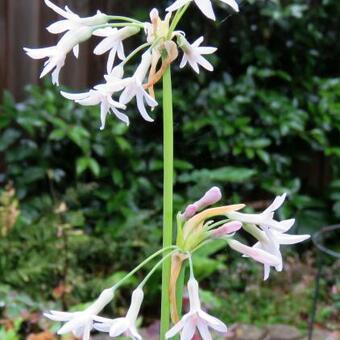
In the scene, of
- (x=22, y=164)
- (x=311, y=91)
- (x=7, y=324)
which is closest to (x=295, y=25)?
(x=311, y=91)

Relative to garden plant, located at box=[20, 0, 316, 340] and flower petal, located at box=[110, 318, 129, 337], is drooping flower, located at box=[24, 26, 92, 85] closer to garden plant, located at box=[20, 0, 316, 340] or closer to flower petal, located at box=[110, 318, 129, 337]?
garden plant, located at box=[20, 0, 316, 340]

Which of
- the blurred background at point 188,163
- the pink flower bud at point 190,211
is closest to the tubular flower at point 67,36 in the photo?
the pink flower bud at point 190,211

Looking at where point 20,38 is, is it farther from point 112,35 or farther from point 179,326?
point 179,326

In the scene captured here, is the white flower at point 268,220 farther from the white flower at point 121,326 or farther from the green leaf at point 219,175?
the green leaf at point 219,175

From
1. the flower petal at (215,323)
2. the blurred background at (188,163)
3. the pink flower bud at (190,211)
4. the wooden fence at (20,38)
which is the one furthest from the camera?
the wooden fence at (20,38)

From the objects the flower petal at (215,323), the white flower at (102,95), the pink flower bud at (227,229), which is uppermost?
the white flower at (102,95)

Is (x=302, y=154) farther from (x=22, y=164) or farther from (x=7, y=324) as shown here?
(x=7, y=324)
